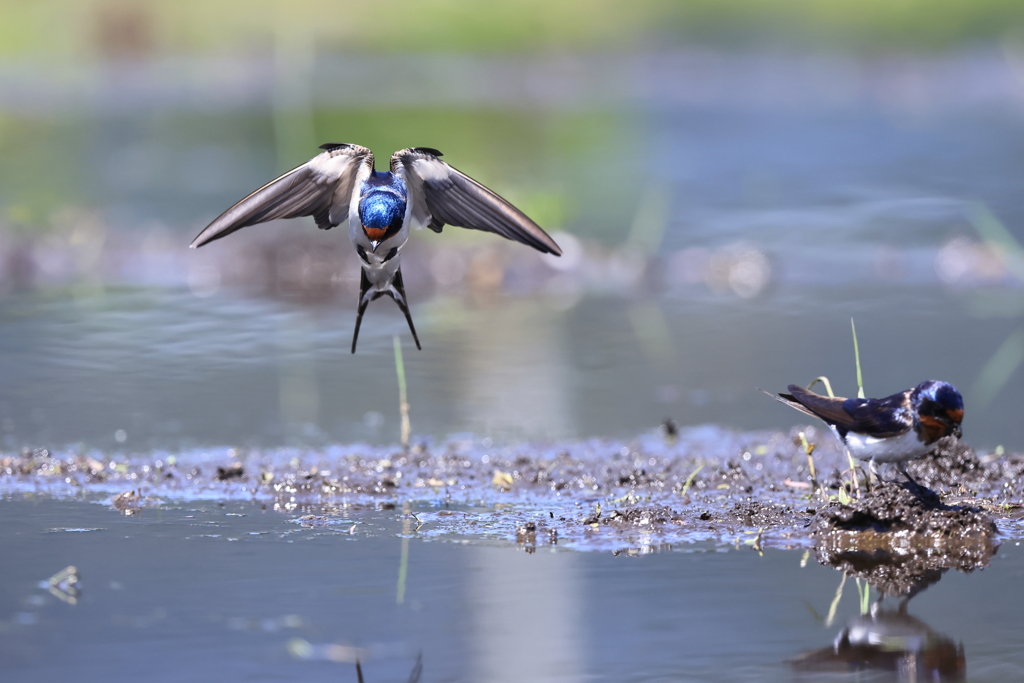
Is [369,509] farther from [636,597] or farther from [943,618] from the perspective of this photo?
[943,618]

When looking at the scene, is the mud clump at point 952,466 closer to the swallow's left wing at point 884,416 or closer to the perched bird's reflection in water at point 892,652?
the swallow's left wing at point 884,416

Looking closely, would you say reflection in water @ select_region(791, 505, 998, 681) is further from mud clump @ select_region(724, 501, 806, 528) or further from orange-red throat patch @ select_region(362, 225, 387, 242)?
orange-red throat patch @ select_region(362, 225, 387, 242)

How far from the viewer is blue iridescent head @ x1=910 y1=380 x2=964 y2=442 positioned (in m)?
4.79

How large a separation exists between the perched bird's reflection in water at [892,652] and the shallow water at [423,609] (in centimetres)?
2

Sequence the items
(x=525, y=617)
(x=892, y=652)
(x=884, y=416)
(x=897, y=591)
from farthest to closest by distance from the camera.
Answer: (x=884, y=416) < (x=897, y=591) < (x=525, y=617) < (x=892, y=652)

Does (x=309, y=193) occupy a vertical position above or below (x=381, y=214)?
above

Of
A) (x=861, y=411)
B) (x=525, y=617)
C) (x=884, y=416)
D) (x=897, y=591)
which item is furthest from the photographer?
(x=861, y=411)

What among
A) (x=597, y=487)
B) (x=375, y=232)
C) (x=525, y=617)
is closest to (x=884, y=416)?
(x=597, y=487)

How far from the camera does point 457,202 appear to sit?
527 cm

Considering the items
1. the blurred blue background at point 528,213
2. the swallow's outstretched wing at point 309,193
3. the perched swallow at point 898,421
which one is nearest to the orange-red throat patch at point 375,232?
the swallow's outstretched wing at point 309,193

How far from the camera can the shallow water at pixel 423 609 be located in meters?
3.88

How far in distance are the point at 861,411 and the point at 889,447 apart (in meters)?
0.17

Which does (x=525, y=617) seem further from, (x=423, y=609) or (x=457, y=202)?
(x=457, y=202)

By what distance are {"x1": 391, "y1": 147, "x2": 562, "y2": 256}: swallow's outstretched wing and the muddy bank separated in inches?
41.5
